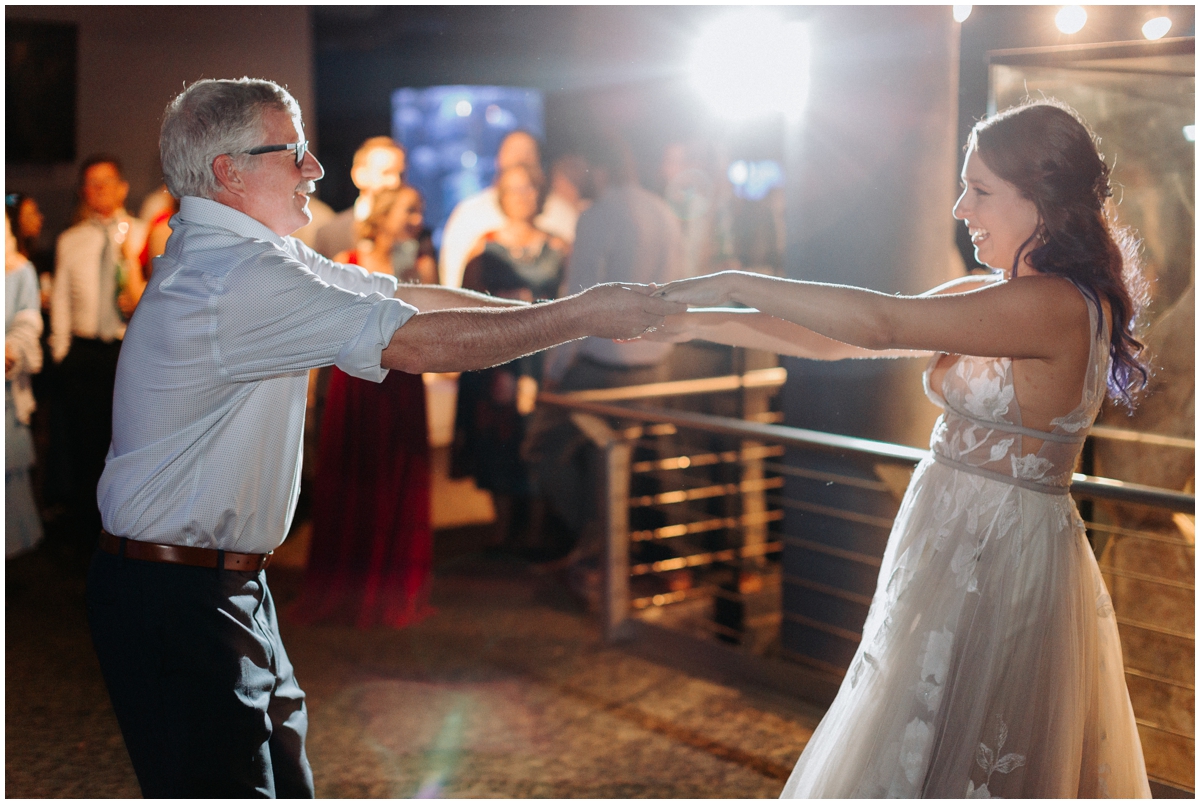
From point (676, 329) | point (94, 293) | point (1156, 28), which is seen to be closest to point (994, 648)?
point (676, 329)

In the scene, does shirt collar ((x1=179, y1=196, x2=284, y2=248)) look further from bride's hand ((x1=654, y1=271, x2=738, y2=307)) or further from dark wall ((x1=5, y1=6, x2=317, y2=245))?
dark wall ((x1=5, y1=6, x2=317, y2=245))

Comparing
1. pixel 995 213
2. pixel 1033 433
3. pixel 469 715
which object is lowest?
pixel 469 715

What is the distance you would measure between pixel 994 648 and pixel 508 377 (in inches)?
152

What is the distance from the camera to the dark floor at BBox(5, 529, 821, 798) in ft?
10.4

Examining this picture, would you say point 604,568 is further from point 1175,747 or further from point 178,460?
point 178,460

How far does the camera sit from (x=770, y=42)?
148 inches

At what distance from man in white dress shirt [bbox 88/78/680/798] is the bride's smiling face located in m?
0.77

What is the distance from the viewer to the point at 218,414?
190 cm

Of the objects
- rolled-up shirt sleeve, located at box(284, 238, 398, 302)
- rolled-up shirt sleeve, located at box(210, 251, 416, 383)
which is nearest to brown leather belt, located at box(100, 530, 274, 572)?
rolled-up shirt sleeve, located at box(210, 251, 416, 383)

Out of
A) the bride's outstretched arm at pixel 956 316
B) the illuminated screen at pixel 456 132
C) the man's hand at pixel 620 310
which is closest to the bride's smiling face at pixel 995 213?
the bride's outstretched arm at pixel 956 316

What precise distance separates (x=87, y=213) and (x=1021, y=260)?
4.78 meters

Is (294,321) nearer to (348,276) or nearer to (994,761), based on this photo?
(348,276)

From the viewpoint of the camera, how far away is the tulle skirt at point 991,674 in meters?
1.94

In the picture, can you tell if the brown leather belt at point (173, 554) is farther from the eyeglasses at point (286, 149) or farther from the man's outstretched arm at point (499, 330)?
the eyeglasses at point (286, 149)
